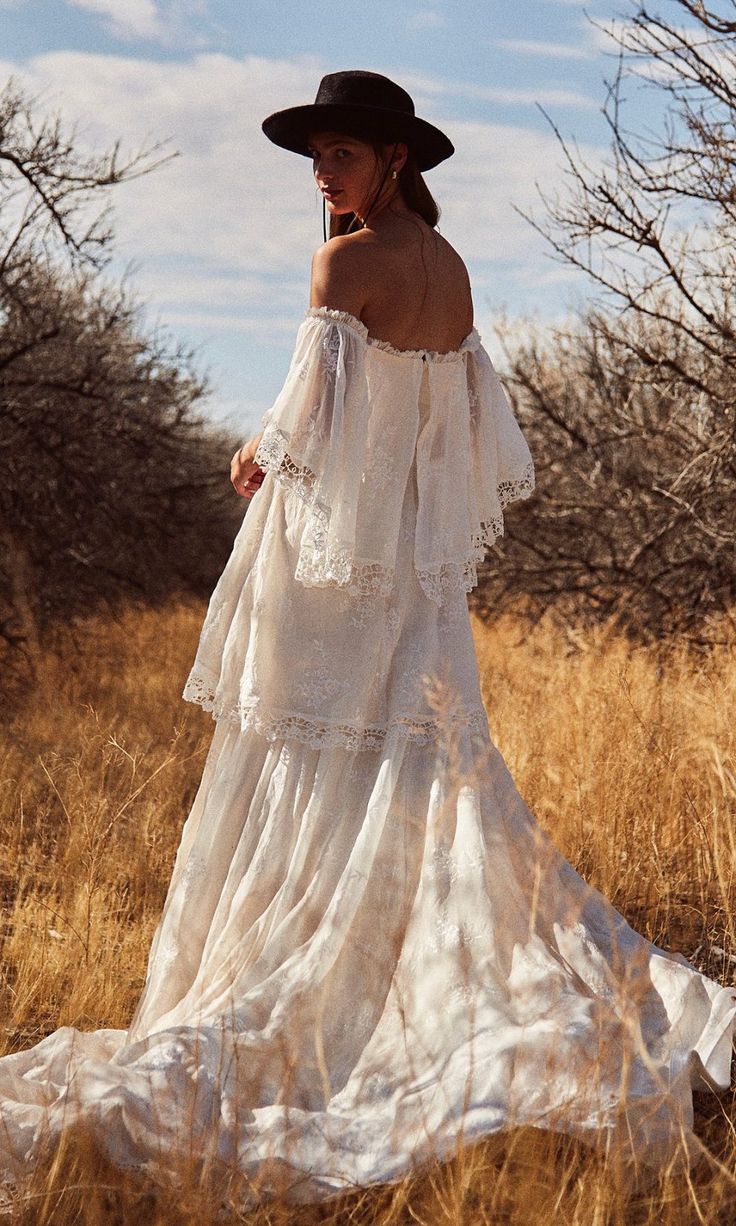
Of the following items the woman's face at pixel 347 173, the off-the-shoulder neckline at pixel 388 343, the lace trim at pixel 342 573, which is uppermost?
the woman's face at pixel 347 173

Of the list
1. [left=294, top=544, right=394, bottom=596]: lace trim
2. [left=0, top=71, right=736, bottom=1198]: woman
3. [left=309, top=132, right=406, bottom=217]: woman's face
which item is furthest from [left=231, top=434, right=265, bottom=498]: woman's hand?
[left=309, top=132, right=406, bottom=217]: woman's face

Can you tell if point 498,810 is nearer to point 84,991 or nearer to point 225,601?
point 225,601

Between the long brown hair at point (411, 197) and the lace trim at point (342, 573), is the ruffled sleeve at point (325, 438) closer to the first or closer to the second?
the lace trim at point (342, 573)

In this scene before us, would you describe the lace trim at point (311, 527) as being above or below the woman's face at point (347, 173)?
below

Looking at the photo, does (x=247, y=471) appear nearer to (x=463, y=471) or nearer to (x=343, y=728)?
(x=463, y=471)

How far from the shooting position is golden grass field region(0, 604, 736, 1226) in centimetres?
205

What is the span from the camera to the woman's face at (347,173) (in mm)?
2656

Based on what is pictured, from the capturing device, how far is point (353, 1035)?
240 centimetres

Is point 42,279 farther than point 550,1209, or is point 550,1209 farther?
point 42,279

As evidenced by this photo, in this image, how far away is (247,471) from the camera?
2.72 meters

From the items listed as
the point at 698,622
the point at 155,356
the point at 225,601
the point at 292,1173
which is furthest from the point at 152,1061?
the point at 155,356

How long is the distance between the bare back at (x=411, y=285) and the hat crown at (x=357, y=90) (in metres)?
0.27

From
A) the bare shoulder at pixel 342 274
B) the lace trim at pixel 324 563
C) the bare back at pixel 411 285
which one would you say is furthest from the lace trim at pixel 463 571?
the bare shoulder at pixel 342 274

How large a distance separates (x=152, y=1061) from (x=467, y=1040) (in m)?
0.60
